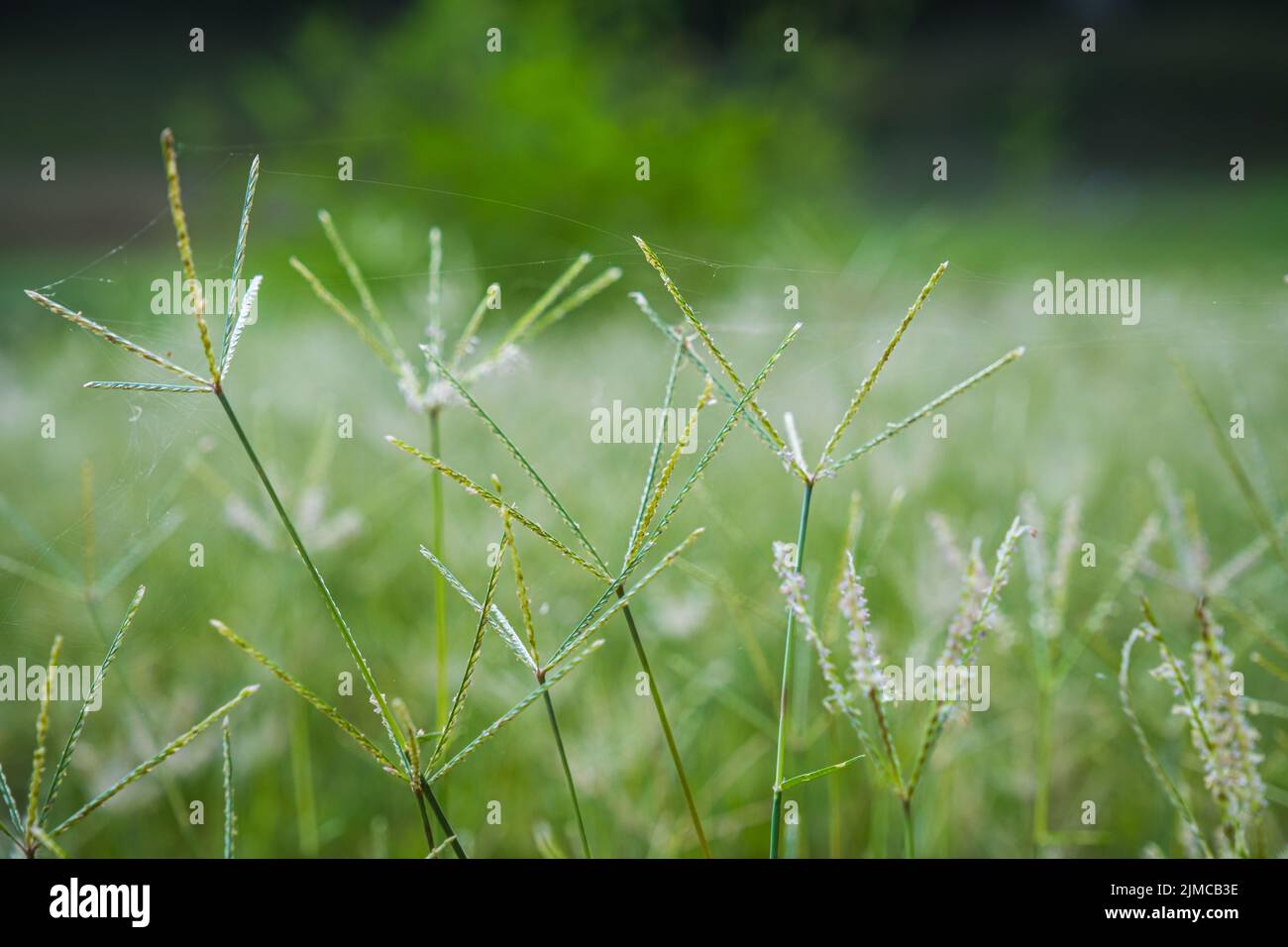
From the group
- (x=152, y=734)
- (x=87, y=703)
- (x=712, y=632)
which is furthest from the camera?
(x=712, y=632)

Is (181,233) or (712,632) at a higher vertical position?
(181,233)

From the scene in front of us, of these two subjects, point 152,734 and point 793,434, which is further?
point 152,734

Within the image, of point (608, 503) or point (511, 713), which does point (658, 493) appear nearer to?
point (511, 713)

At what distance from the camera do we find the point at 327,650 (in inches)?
40.7

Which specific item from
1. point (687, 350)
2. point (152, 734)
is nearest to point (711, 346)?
point (687, 350)

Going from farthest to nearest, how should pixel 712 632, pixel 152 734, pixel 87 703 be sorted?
1. pixel 712 632
2. pixel 152 734
3. pixel 87 703

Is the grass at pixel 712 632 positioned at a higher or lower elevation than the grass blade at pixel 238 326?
lower

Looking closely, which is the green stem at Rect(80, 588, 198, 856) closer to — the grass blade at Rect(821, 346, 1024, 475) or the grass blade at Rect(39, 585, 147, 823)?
the grass blade at Rect(39, 585, 147, 823)

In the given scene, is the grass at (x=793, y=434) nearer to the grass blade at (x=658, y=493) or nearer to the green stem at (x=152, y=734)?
the grass blade at (x=658, y=493)

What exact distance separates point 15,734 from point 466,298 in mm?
783

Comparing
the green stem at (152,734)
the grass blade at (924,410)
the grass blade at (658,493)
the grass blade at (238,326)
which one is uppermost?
the grass blade at (238,326)

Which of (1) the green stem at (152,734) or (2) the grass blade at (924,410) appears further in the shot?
(1) the green stem at (152,734)

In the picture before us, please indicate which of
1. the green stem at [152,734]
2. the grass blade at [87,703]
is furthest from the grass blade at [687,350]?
the green stem at [152,734]

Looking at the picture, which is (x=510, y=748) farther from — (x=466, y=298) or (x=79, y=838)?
(x=466, y=298)
